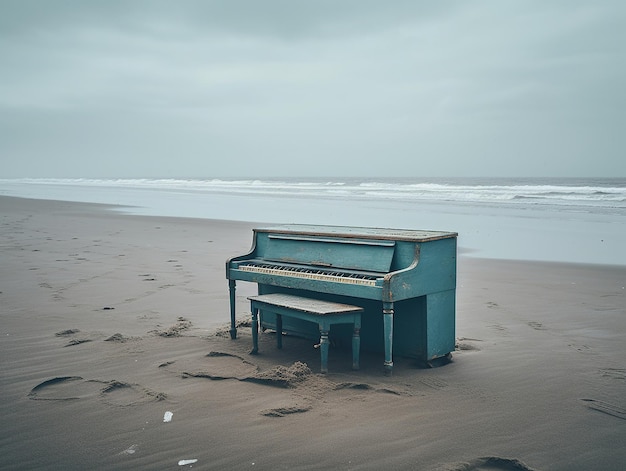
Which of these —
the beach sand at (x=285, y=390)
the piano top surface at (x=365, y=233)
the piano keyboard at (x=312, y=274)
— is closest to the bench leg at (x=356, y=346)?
the beach sand at (x=285, y=390)

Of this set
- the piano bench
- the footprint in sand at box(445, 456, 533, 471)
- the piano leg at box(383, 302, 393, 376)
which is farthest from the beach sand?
the piano bench

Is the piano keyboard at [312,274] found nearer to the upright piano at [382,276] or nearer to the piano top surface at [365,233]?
the upright piano at [382,276]

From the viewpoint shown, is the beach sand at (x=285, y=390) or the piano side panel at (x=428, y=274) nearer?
the beach sand at (x=285, y=390)

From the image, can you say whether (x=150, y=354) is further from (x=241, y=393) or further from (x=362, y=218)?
(x=362, y=218)

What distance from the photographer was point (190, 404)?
4.27 m

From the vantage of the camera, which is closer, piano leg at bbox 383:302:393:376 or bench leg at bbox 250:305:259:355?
piano leg at bbox 383:302:393:376

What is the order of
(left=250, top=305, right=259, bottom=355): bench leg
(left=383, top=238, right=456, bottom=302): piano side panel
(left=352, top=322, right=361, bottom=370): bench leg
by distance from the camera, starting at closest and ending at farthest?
(left=383, top=238, right=456, bottom=302): piano side panel, (left=352, top=322, right=361, bottom=370): bench leg, (left=250, top=305, right=259, bottom=355): bench leg

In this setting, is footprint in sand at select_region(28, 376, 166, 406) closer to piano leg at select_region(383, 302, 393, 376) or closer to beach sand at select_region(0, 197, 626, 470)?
beach sand at select_region(0, 197, 626, 470)

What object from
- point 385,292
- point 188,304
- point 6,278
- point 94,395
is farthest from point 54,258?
point 385,292

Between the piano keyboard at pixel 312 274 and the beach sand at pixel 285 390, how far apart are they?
2.64ft

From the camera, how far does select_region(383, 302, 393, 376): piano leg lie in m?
4.72

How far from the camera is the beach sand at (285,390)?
3514 mm

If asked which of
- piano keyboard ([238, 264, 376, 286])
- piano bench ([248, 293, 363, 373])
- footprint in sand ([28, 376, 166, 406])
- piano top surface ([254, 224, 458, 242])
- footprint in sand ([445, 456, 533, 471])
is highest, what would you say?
piano top surface ([254, 224, 458, 242])

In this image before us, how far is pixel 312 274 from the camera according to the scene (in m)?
5.20
